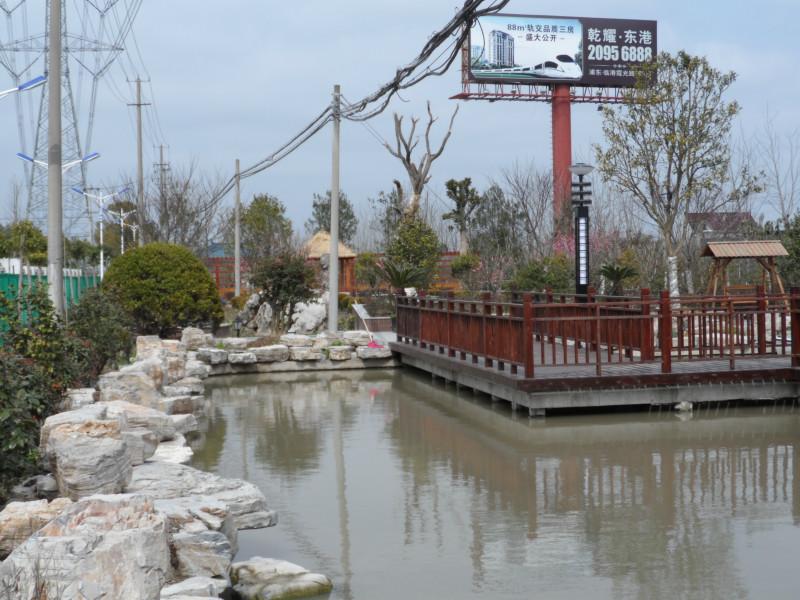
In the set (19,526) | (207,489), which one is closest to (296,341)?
(207,489)

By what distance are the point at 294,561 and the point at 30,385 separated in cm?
266

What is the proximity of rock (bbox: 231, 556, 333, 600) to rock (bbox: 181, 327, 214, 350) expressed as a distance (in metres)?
12.5

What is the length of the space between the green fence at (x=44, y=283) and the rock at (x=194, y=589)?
18.0 feet

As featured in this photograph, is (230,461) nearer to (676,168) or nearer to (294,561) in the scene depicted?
(294,561)

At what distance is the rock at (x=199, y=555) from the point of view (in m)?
5.30

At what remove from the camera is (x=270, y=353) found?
17859 millimetres

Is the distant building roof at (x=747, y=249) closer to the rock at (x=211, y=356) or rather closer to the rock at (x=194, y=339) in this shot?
the rock at (x=211, y=356)

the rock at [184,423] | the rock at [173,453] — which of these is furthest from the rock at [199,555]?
the rock at [184,423]

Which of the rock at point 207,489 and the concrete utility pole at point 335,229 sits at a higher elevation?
the concrete utility pole at point 335,229

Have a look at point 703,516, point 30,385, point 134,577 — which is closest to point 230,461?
point 30,385

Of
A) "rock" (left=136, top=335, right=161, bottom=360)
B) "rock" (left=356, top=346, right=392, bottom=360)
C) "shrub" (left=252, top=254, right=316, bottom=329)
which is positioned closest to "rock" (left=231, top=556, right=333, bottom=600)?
"rock" (left=136, top=335, right=161, bottom=360)

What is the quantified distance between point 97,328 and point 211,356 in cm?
426

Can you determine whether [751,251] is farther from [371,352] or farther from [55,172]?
[55,172]

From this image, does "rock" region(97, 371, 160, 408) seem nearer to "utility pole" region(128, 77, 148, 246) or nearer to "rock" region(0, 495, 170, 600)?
"rock" region(0, 495, 170, 600)
